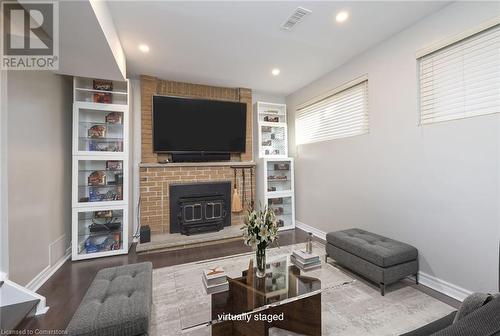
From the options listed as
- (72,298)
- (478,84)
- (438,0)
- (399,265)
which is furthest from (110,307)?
(438,0)

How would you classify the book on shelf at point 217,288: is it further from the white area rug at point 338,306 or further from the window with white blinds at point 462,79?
the window with white blinds at point 462,79

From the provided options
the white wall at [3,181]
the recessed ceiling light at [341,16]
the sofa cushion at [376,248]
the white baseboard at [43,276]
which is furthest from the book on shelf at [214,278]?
the recessed ceiling light at [341,16]

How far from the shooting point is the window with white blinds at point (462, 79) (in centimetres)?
180

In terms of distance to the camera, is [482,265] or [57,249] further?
[57,249]

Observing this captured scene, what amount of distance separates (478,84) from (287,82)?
259 cm

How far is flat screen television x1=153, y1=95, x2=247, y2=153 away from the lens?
12.1ft

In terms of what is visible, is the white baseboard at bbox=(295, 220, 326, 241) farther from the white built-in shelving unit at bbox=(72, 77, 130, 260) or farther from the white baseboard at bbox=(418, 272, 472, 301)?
the white built-in shelving unit at bbox=(72, 77, 130, 260)

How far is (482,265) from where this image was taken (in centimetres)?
184

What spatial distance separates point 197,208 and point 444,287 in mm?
3254

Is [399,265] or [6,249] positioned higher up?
[6,249]

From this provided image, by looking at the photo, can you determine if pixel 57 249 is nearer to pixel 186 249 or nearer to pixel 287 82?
pixel 186 249

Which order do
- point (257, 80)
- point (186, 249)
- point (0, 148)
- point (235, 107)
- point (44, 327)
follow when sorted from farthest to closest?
point (235, 107) < point (257, 80) < point (186, 249) < point (0, 148) < point (44, 327)

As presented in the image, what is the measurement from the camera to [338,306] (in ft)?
6.26

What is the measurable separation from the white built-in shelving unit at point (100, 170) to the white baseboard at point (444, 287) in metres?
3.70
